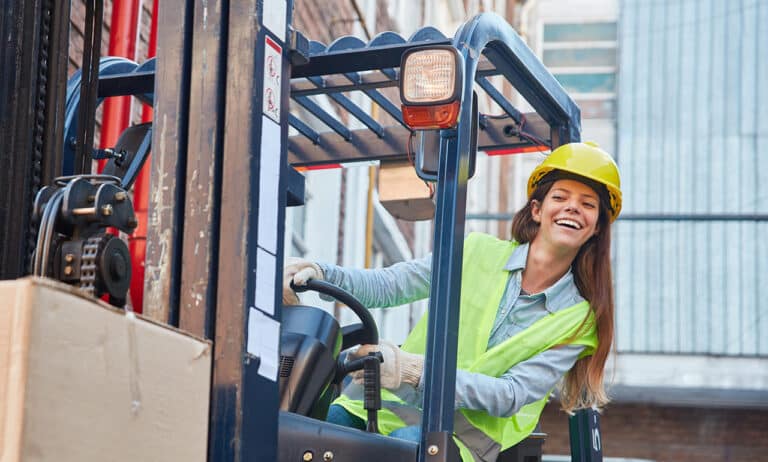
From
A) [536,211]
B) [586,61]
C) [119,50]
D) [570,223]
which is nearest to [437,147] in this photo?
[570,223]

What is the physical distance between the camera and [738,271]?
1412 centimetres

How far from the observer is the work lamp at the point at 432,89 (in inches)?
116

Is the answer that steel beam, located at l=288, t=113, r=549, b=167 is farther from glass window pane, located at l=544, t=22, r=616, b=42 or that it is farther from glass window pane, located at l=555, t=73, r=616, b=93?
glass window pane, located at l=544, t=22, r=616, b=42

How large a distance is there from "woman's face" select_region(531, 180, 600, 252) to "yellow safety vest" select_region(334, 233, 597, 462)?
0.18 metres

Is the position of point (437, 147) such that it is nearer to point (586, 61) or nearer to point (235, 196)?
point (235, 196)

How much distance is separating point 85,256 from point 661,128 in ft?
48.3

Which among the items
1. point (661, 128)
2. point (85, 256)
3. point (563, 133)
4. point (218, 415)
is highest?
point (661, 128)

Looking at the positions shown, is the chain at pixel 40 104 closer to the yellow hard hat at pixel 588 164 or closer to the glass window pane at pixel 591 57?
the yellow hard hat at pixel 588 164

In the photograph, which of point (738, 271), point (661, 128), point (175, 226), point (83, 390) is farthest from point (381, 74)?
point (661, 128)

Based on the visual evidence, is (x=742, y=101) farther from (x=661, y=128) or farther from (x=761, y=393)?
(x=761, y=393)

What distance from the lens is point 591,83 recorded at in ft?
66.1

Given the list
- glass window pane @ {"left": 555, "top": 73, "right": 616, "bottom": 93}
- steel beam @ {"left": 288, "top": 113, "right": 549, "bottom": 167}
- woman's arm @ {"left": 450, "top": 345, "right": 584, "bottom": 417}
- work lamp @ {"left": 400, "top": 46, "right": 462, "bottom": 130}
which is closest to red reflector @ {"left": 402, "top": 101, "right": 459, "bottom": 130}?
work lamp @ {"left": 400, "top": 46, "right": 462, "bottom": 130}

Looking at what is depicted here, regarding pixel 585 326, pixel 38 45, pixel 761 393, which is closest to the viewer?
pixel 38 45

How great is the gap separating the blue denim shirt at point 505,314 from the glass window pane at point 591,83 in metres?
16.4
